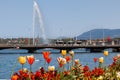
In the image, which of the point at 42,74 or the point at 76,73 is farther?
the point at 76,73

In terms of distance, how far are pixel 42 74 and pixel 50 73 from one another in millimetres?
156

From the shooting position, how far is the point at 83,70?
6.55 meters

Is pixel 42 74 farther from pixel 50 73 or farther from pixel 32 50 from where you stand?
pixel 32 50

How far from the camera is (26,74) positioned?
5.45m

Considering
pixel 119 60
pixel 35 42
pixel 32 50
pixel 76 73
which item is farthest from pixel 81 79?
pixel 35 42

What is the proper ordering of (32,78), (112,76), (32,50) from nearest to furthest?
(32,78)
(112,76)
(32,50)

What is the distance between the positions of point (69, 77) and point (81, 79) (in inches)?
11.1

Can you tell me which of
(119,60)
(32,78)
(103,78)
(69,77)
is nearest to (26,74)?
(32,78)

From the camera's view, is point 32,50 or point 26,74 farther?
point 32,50

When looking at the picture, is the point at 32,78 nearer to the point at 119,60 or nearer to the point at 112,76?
the point at 112,76

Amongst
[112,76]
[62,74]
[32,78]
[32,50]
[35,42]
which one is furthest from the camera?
[35,42]

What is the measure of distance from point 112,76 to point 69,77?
886 millimetres

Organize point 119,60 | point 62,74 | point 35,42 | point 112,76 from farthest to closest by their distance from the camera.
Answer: point 35,42, point 119,60, point 112,76, point 62,74

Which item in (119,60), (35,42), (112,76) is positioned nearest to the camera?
(112,76)
